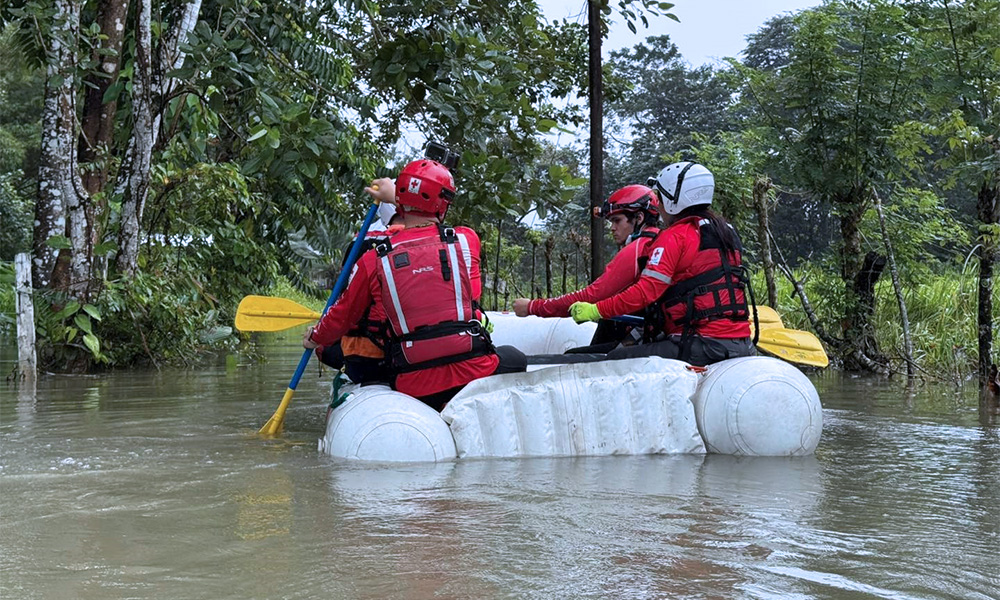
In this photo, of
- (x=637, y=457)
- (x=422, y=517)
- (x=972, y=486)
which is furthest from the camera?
(x=637, y=457)

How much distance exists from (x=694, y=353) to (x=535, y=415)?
995mm

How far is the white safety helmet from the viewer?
5.73m

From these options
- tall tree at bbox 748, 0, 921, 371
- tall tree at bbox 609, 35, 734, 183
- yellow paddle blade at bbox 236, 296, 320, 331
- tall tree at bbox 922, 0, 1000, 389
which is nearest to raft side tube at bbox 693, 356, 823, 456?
yellow paddle blade at bbox 236, 296, 320, 331

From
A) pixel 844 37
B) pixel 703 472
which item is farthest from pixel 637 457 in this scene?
pixel 844 37

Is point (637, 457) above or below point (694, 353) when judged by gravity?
below

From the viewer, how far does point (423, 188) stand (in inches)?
204

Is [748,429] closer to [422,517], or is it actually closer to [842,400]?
[422,517]

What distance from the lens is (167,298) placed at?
10.4 metres

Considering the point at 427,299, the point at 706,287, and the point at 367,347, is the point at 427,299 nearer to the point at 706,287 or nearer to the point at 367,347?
the point at 367,347

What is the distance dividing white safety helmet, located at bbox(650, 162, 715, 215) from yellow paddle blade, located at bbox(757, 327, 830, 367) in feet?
4.65

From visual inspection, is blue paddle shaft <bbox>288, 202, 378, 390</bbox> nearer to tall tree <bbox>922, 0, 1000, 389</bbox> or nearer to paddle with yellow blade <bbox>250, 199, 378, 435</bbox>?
paddle with yellow blade <bbox>250, 199, 378, 435</bbox>

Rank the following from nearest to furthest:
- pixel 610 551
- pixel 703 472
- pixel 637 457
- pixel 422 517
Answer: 1. pixel 610 551
2. pixel 422 517
3. pixel 703 472
4. pixel 637 457

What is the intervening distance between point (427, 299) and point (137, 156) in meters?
5.40

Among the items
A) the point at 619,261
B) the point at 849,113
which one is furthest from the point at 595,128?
the point at 619,261
